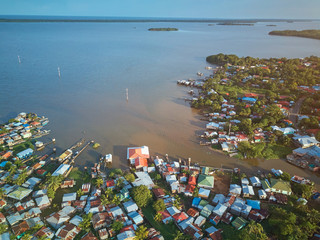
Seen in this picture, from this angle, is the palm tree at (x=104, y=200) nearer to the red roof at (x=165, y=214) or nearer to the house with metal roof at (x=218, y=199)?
the red roof at (x=165, y=214)

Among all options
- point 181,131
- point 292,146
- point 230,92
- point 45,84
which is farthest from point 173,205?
point 45,84

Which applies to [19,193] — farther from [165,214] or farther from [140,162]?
[165,214]

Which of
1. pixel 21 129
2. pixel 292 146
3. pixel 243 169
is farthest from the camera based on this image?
pixel 21 129

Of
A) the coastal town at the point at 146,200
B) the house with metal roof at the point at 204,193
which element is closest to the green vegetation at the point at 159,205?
the coastal town at the point at 146,200

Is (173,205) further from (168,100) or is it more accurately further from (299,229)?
(168,100)

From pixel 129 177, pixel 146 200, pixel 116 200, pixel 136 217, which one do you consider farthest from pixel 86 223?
pixel 129 177

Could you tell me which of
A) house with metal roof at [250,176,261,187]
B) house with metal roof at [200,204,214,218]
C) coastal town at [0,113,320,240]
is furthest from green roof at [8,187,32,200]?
house with metal roof at [250,176,261,187]
